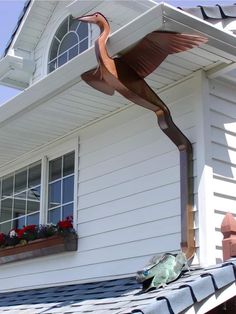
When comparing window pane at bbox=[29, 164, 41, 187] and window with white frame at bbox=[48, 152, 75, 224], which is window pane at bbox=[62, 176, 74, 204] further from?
window pane at bbox=[29, 164, 41, 187]

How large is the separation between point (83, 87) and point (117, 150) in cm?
88

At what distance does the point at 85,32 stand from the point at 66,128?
1.45 meters

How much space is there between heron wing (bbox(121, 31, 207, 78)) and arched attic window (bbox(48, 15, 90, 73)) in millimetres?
2610

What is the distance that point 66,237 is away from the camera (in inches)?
268

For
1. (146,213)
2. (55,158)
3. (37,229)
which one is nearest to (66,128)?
(55,158)

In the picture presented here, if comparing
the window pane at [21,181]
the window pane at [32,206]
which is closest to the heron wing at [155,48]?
A: the window pane at [32,206]

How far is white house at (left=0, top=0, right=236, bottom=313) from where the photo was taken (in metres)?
5.36

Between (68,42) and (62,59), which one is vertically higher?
(68,42)

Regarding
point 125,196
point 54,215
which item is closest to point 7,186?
point 54,215

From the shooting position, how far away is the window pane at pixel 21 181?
27.5 feet

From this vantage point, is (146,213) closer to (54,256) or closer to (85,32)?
(54,256)

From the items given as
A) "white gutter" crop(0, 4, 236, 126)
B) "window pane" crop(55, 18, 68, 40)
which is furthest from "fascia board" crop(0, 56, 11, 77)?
"white gutter" crop(0, 4, 236, 126)

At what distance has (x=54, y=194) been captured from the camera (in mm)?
7676

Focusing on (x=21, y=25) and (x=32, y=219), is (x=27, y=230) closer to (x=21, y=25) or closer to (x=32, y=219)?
(x=32, y=219)
